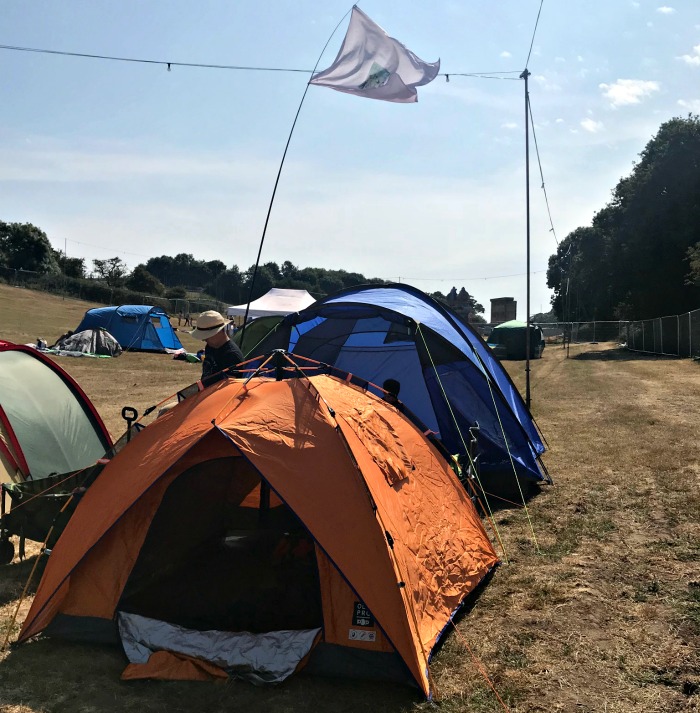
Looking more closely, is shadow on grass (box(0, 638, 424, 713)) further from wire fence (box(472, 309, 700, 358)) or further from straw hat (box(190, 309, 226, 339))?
wire fence (box(472, 309, 700, 358))

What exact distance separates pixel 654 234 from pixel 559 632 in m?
29.8

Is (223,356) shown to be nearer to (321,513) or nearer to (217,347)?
(217,347)

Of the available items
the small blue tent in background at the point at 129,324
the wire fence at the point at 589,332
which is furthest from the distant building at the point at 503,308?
the small blue tent in background at the point at 129,324

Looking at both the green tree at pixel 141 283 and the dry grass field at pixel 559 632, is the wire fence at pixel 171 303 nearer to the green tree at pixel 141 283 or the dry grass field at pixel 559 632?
the green tree at pixel 141 283

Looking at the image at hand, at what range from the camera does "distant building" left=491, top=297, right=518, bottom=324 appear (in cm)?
5397

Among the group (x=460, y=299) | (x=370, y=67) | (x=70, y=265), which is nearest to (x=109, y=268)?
(x=70, y=265)

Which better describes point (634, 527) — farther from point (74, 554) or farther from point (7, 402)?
point (7, 402)

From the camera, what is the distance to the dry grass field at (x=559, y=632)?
128 inches

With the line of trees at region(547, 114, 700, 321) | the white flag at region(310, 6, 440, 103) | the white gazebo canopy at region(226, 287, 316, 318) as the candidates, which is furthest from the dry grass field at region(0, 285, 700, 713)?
the line of trees at region(547, 114, 700, 321)

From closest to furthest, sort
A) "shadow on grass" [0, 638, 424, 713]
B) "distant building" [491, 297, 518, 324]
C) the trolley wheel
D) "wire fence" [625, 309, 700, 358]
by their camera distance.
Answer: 1. "shadow on grass" [0, 638, 424, 713]
2. the trolley wheel
3. "wire fence" [625, 309, 700, 358]
4. "distant building" [491, 297, 518, 324]

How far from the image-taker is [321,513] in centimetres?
365

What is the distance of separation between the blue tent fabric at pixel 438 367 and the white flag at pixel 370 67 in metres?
2.23

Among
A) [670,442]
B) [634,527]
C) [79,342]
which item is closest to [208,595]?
[634,527]

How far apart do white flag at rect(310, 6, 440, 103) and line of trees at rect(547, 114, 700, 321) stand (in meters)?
21.5
